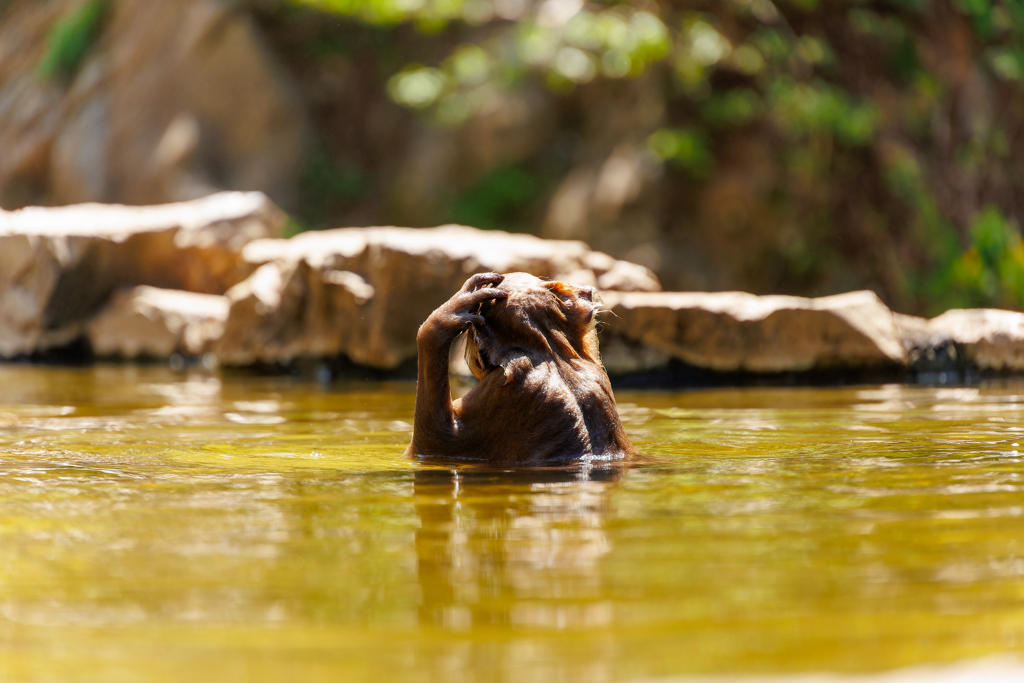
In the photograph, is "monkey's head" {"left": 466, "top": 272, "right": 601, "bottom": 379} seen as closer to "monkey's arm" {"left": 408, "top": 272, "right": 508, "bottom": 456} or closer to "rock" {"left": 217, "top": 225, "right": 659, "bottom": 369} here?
"monkey's arm" {"left": 408, "top": 272, "right": 508, "bottom": 456}

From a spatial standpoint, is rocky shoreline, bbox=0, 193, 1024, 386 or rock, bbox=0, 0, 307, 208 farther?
rock, bbox=0, 0, 307, 208

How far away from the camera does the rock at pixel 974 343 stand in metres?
7.87

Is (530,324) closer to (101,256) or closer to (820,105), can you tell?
(101,256)

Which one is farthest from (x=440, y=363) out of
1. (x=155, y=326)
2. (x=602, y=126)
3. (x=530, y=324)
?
Result: (x=602, y=126)

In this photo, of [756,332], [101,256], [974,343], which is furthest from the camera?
[101,256]

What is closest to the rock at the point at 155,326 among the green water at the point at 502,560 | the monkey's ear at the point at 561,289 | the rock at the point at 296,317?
the rock at the point at 296,317

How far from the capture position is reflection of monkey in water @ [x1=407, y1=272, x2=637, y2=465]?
157 inches

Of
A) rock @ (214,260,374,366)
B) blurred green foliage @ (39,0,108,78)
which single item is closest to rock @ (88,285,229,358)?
rock @ (214,260,374,366)

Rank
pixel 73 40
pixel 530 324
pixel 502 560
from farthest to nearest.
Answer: pixel 73 40 → pixel 530 324 → pixel 502 560

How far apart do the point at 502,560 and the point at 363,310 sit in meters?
6.37

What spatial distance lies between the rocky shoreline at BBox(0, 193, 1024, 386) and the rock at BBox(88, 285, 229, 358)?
0.01 meters

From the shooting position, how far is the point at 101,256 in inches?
444

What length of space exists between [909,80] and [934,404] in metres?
8.92

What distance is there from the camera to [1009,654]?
1746mm
